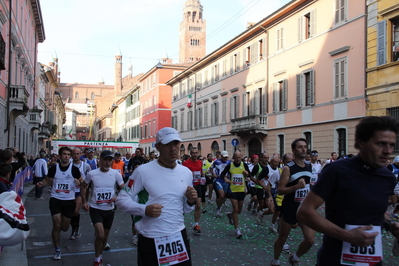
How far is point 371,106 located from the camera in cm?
2030

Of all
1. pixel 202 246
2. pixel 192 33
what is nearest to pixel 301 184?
pixel 202 246

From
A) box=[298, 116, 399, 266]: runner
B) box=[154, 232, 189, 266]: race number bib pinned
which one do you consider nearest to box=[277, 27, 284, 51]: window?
box=[154, 232, 189, 266]: race number bib pinned

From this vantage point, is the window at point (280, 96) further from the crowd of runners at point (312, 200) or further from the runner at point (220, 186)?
the crowd of runners at point (312, 200)

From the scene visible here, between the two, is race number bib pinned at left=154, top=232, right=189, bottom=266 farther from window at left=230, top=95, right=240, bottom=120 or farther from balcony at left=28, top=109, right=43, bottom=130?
balcony at left=28, top=109, right=43, bottom=130

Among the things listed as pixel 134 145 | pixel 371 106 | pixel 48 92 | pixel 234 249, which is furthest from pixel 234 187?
pixel 48 92

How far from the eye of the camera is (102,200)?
23.6ft

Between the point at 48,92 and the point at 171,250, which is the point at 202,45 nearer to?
the point at 48,92

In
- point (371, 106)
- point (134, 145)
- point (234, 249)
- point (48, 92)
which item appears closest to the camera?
point (234, 249)

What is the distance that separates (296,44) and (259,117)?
5759mm

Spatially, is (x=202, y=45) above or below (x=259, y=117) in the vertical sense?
above

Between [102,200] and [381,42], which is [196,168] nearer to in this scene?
[102,200]

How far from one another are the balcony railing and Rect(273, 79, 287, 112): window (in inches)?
50.0

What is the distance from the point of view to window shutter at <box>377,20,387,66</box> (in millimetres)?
19531

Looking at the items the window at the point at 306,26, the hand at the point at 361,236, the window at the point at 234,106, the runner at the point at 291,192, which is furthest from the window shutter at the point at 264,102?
the hand at the point at 361,236
